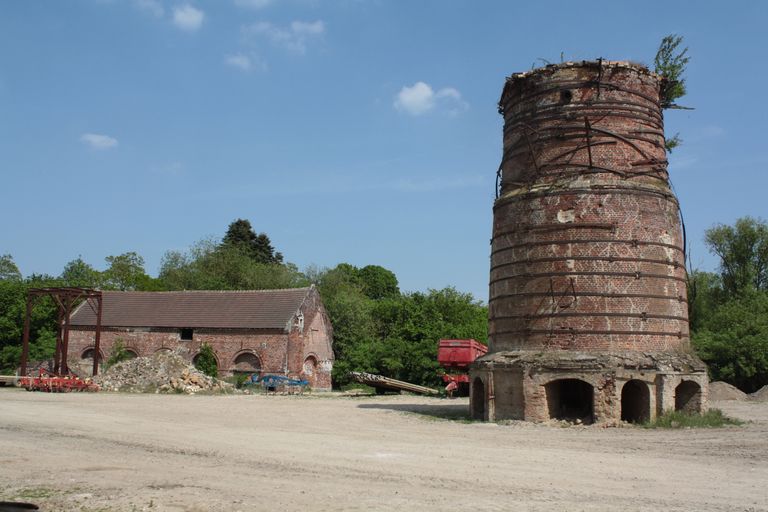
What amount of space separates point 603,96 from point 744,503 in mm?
13188

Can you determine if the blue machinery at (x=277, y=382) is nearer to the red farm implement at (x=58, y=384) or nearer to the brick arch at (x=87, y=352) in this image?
the red farm implement at (x=58, y=384)

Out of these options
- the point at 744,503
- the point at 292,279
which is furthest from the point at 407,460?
the point at 292,279

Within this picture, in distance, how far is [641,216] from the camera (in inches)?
720

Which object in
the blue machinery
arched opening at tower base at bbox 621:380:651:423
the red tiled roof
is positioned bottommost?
the blue machinery

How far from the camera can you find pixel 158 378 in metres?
32.4

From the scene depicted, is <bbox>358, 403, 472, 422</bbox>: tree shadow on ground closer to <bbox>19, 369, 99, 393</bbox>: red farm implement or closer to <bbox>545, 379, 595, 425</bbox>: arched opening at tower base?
<bbox>545, 379, 595, 425</bbox>: arched opening at tower base

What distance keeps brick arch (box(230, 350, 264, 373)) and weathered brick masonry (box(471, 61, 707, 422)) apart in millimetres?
20691

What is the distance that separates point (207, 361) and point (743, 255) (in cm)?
3620

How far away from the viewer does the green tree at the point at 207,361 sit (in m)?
38.2

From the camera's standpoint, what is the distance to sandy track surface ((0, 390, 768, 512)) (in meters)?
8.37

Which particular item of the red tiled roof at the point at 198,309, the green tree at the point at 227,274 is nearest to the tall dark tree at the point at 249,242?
the green tree at the point at 227,274

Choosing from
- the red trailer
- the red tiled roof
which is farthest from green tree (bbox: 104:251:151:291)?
the red trailer

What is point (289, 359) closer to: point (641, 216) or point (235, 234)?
point (641, 216)

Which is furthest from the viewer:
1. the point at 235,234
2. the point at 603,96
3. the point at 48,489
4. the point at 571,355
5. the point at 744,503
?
the point at 235,234
